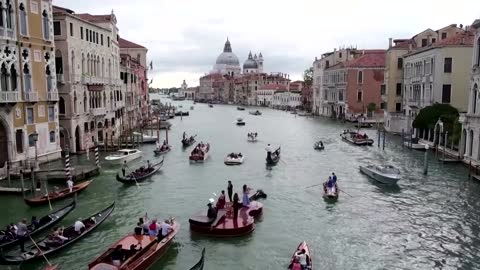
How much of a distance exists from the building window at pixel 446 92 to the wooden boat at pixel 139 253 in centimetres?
2698

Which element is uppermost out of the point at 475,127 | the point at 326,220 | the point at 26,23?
the point at 26,23

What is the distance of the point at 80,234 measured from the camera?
15094mm

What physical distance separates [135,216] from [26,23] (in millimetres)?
13049

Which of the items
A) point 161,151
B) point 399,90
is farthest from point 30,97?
point 399,90

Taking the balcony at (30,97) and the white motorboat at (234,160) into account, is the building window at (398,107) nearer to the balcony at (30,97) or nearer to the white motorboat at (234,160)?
the white motorboat at (234,160)

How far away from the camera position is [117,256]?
12.4m

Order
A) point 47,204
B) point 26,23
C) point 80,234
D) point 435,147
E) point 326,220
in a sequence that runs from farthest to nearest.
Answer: point 435,147 → point 26,23 → point 47,204 → point 326,220 → point 80,234

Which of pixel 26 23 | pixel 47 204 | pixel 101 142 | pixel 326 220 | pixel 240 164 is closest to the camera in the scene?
pixel 326 220

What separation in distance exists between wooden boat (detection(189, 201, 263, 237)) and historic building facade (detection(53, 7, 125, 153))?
17516mm

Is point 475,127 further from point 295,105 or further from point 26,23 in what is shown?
point 295,105

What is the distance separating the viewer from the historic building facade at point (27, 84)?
2348cm

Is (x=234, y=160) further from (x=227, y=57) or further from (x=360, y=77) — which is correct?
(x=227, y=57)

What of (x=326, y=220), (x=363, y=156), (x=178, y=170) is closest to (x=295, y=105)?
(x=363, y=156)

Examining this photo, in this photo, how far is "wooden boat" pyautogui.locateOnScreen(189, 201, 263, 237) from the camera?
1576 centimetres
